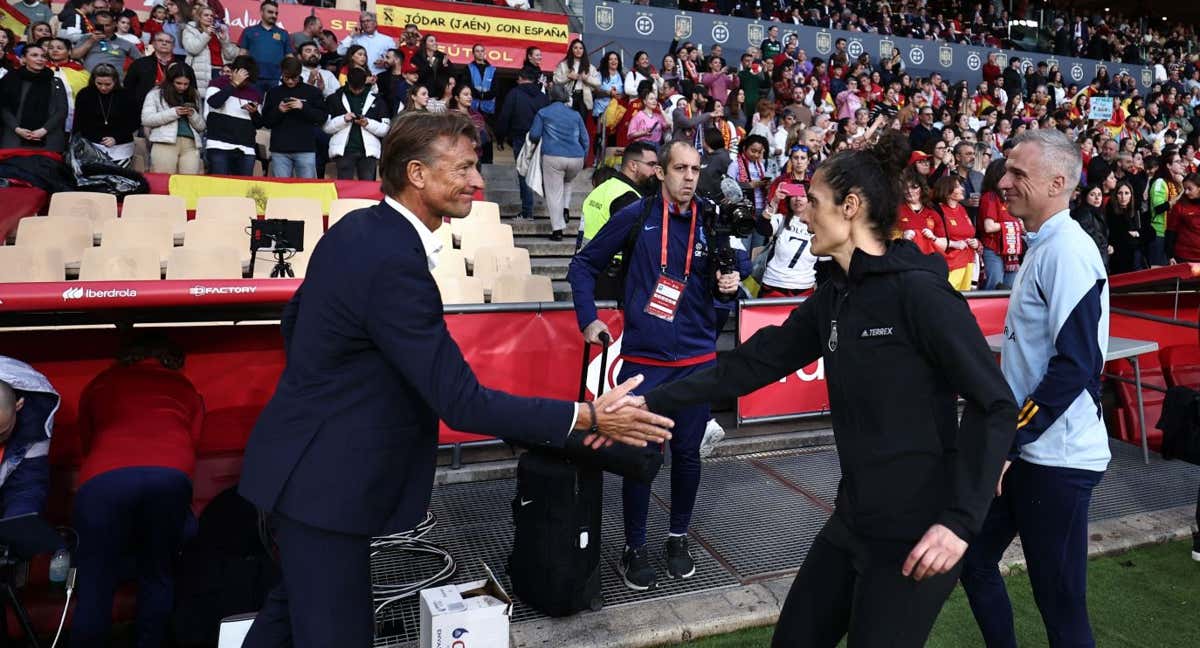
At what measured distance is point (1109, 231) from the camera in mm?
12117

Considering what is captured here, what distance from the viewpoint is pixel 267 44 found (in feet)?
36.1

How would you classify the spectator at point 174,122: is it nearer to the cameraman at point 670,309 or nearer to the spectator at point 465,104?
the spectator at point 465,104

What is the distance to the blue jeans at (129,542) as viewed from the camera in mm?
3408

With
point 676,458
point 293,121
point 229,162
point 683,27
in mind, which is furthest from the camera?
point 683,27

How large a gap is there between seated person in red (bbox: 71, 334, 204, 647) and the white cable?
84 cm

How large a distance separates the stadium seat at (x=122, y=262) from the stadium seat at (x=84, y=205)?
5.15 feet

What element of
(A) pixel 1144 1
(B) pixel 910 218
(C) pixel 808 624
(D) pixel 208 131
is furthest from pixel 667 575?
(A) pixel 1144 1

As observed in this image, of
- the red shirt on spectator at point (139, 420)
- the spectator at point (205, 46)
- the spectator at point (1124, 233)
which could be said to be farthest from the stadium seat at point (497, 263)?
the spectator at point (1124, 233)

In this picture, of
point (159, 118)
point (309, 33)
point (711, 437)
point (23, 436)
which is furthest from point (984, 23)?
point (23, 436)

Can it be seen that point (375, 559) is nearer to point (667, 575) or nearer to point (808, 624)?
point (667, 575)

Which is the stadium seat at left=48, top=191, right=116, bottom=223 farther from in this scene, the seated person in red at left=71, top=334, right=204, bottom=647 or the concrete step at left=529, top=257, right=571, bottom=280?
the seated person in red at left=71, top=334, right=204, bottom=647

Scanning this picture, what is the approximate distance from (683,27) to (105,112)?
13768 millimetres

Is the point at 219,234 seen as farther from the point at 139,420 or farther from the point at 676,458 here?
the point at 676,458

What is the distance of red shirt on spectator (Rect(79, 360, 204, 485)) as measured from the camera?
354 cm
